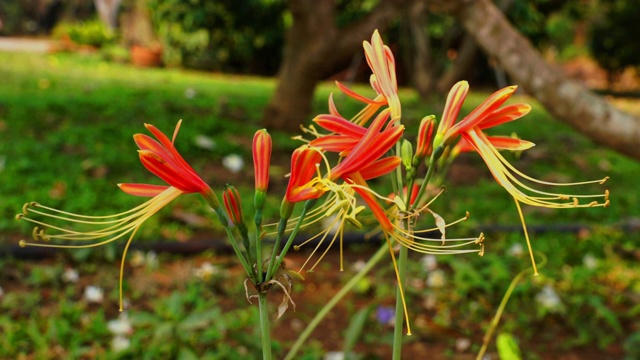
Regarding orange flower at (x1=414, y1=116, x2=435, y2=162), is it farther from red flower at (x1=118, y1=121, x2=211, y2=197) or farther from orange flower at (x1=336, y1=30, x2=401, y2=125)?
red flower at (x1=118, y1=121, x2=211, y2=197)

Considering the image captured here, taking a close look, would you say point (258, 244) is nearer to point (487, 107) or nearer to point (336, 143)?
point (336, 143)

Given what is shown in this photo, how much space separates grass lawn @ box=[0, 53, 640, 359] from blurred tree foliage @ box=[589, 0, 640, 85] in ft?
26.2

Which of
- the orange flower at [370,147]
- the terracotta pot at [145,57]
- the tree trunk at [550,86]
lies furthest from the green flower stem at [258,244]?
the terracotta pot at [145,57]

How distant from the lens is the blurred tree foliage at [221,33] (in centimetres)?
1077

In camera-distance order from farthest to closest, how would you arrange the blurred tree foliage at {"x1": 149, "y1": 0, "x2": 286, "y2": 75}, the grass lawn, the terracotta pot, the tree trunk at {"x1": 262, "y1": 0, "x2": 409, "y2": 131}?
1. the terracotta pot
2. the blurred tree foliage at {"x1": 149, "y1": 0, "x2": 286, "y2": 75}
3. the tree trunk at {"x1": 262, "y1": 0, "x2": 409, "y2": 131}
4. the grass lawn

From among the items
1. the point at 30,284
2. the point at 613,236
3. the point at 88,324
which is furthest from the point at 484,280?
the point at 30,284

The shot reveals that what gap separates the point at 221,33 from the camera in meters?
11.4

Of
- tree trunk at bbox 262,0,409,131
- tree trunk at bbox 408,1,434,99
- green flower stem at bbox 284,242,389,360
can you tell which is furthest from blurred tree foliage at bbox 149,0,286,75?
green flower stem at bbox 284,242,389,360

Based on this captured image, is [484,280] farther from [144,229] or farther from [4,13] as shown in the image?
[4,13]

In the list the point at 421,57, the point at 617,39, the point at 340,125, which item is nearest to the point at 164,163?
the point at 340,125

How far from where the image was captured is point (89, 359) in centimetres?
221

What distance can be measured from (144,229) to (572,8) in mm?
10924

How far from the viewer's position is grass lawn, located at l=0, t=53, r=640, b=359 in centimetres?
232

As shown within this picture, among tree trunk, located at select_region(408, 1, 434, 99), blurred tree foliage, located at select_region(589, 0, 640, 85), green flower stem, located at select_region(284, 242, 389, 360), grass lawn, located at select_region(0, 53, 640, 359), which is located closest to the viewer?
green flower stem, located at select_region(284, 242, 389, 360)
